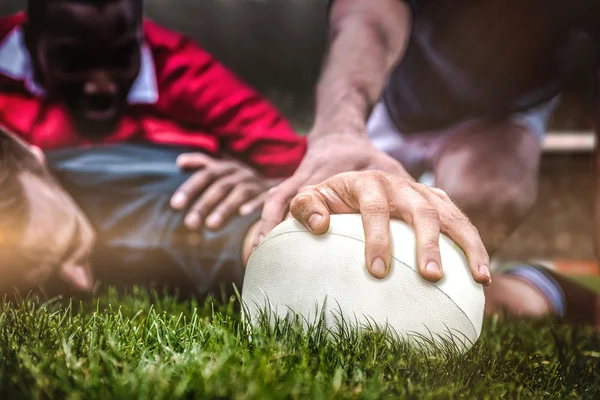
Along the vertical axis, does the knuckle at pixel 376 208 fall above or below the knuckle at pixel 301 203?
above

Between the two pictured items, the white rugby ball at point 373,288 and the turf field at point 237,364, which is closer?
the turf field at point 237,364

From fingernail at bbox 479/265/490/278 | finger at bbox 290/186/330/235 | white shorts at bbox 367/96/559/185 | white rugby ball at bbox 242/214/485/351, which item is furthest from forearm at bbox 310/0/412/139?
fingernail at bbox 479/265/490/278

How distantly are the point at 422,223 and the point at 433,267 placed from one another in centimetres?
12

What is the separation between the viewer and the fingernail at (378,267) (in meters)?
1.43

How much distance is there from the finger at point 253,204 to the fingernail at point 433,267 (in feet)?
2.42

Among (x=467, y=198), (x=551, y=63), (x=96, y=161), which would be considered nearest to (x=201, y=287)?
(x=96, y=161)

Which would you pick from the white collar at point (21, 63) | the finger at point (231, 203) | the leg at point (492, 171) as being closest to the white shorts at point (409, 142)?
the leg at point (492, 171)

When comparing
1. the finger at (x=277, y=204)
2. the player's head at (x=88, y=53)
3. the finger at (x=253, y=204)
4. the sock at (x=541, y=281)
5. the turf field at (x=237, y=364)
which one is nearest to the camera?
the turf field at (x=237, y=364)

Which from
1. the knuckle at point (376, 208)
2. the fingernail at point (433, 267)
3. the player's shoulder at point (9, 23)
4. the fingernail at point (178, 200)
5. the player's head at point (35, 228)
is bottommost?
the player's head at point (35, 228)

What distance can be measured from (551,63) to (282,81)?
109 cm

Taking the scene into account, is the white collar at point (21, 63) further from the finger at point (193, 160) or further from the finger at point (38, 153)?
the finger at point (193, 160)

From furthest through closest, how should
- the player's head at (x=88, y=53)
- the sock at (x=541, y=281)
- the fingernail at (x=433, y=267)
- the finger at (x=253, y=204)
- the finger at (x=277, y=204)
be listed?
the sock at (x=541, y=281) < the player's head at (x=88, y=53) < the finger at (x=253, y=204) < the finger at (x=277, y=204) < the fingernail at (x=433, y=267)

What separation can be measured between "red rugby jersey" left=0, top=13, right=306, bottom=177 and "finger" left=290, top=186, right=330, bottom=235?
526mm

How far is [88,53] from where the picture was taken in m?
2.10
